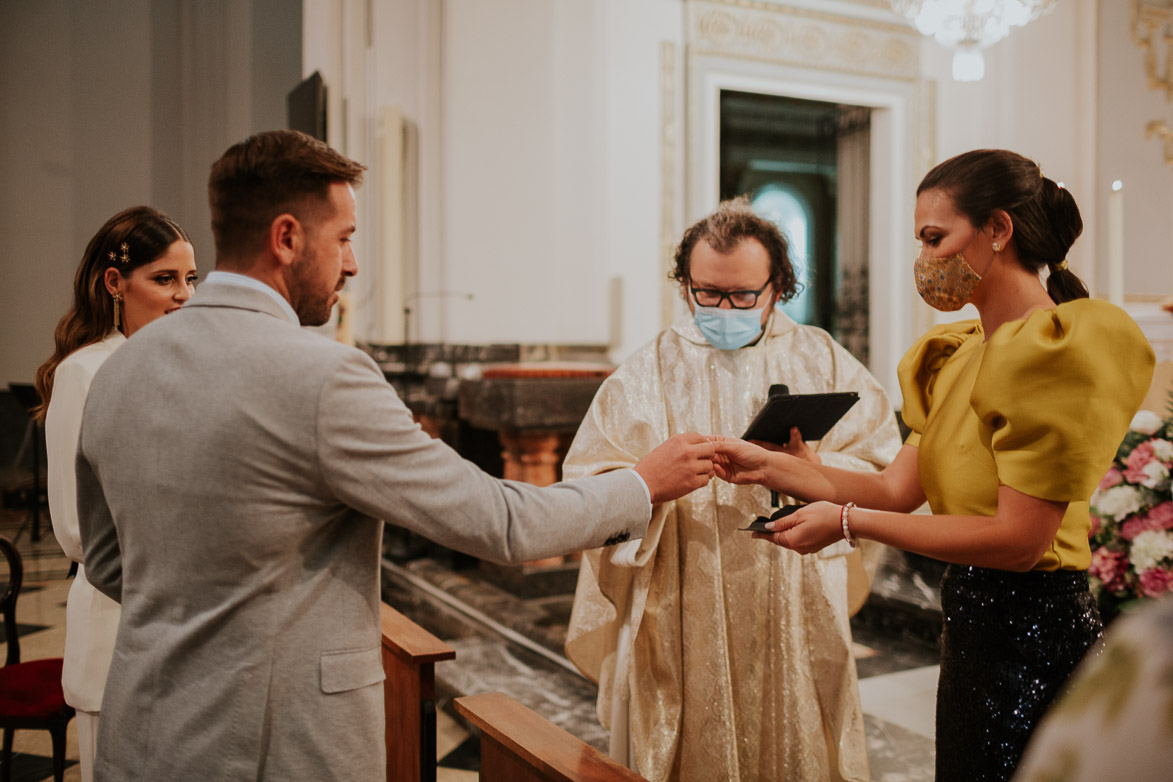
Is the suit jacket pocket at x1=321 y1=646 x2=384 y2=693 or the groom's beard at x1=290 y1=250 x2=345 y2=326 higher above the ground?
the groom's beard at x1=290 y1=250 x2=345 y2=326

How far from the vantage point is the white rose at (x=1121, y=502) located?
2711 millimetres

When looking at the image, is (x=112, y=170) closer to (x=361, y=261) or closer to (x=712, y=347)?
(x=361, y=261)

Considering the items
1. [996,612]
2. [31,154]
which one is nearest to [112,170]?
[31,154]

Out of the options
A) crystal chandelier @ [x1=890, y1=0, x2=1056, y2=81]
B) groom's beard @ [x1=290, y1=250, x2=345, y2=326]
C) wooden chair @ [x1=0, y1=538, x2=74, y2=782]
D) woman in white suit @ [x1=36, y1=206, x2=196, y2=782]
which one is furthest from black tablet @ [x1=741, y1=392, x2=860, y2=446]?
crystal chandelier @ [x1=890, y1=0, x2=1056, y2=81]

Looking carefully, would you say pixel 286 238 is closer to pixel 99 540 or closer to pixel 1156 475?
pixel 99 540

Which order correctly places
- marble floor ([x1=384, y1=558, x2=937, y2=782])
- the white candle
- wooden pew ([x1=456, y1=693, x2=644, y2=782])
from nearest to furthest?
wooden pew ([x1=456, y1=693, x2=644, y2=782]) → the white candle → marble floor ([x1=384, y1=558, x2=937, y2=782])

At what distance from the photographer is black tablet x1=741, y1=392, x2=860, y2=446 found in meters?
1.86

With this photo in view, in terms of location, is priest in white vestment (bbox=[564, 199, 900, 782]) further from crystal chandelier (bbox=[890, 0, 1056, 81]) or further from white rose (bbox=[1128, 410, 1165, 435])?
crystal chandelier (bbox=[890, 0, 1056, 81])

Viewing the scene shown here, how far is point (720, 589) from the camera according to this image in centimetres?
213

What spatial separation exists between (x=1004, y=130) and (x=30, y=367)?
807cm

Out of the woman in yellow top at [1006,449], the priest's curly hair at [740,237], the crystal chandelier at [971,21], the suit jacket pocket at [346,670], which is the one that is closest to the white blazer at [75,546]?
the suit jacket pocket at [346,670]

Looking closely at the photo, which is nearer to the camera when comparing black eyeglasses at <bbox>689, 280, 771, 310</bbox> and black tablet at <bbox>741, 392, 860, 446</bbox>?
black tablet at <bbox>741, 392, 860, 446</bbox>

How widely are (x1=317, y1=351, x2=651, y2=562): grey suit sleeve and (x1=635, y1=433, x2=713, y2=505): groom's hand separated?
0.88ft

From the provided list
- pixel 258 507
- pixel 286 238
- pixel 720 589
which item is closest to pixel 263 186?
pixel 286 238
